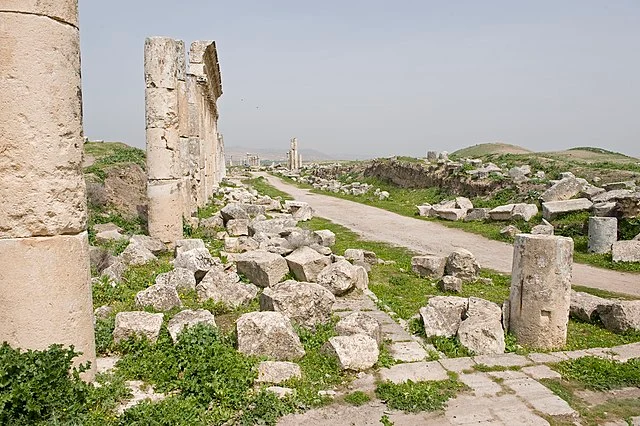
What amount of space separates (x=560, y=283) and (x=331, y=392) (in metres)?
3.62

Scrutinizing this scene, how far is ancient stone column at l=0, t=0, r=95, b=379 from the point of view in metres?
4.35

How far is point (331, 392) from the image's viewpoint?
524 cm

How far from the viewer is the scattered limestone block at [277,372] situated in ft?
17.4

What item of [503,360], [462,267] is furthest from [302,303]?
[462,267]

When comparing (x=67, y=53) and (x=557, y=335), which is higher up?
(x=67, y=53)

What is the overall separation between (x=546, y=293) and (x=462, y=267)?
3409mm

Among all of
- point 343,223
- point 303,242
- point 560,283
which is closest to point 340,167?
point 343,223

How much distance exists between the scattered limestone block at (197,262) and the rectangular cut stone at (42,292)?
3.93 metres

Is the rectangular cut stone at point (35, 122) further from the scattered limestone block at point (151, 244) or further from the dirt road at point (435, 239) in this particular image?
the dirt road at point (435, 239)

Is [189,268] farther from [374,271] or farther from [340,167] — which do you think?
[340,167]

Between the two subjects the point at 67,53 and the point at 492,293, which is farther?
the point at 492,293

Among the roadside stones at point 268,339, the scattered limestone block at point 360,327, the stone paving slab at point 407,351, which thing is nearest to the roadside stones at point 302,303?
the scattered limestone block at point 360,327

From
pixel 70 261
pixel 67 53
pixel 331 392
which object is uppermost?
pixel 67 53

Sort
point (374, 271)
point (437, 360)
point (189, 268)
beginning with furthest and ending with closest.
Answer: point (374, 271) → point (189, 268) → point (437, 360)
